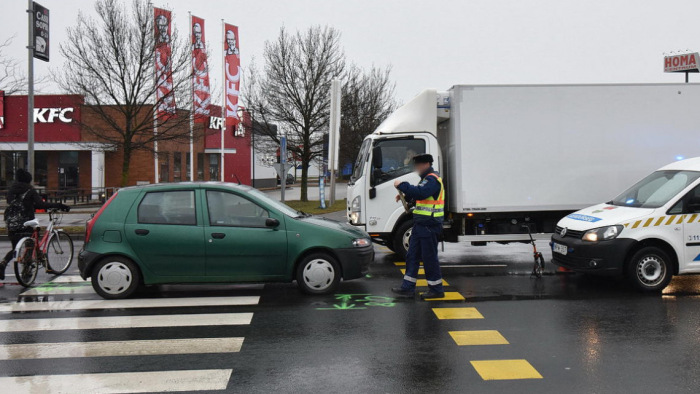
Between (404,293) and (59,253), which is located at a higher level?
(59,253)

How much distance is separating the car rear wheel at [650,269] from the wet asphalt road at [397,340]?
0.22 m

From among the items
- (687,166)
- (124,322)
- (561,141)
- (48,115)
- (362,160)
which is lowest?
(124,322)

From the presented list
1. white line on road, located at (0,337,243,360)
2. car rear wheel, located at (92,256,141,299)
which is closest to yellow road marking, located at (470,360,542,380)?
white line on road, located at (0,337,243,360)

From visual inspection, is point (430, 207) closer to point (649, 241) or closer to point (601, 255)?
point (601, 255)

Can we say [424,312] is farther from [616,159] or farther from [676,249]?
[616,159]

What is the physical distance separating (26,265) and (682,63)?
2424cm

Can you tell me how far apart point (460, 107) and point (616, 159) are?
114 inches

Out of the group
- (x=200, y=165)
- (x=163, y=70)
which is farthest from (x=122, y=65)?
(x=200, y=165)

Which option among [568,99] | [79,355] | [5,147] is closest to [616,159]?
[568,99]

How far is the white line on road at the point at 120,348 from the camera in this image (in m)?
5.66

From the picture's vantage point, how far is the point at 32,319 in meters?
7.02

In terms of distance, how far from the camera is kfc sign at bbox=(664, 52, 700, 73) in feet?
73.4

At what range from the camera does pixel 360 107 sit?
121ft

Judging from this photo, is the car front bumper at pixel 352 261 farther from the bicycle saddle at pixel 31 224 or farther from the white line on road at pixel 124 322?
the bicycle saddle at pixel 31 224
